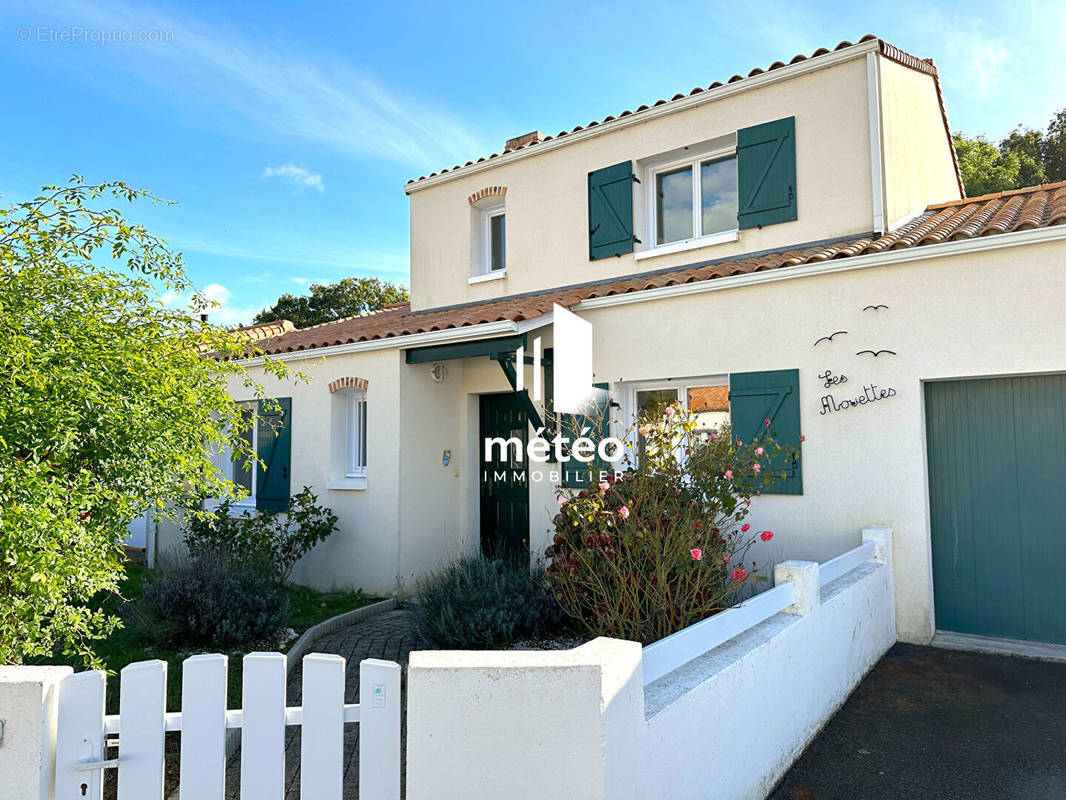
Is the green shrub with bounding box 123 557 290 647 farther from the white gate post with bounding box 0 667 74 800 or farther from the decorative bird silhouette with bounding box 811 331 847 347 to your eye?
the decorative bird silhouette with bounding box 811 331 847 347

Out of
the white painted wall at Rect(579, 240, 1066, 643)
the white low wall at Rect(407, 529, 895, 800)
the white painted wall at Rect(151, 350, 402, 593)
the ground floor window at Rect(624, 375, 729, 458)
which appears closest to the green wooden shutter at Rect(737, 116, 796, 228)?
the white painted wall at Rect(579, 240, 1066, 643)

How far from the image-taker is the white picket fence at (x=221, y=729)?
262 centimetres

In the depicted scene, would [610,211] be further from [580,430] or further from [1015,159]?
[1015,159]

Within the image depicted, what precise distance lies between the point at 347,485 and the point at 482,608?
4.57 metres

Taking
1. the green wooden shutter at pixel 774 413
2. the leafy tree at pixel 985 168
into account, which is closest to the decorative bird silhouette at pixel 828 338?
the green wooden shutter at pixel 774 413

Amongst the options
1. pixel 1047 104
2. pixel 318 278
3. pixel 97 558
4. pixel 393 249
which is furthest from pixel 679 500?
pixel 318 278

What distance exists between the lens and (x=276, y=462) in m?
10.5

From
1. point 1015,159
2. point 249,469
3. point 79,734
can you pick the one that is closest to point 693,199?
point 249,469

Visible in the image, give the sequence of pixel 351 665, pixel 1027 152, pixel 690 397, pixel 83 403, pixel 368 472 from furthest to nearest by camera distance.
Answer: pixel 1027 152 < pixel 368 472 < pixel 690 397 < pixel 351 665 < pixel 83 403

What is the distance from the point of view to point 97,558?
3.68 metres

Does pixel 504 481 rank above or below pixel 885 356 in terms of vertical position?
below

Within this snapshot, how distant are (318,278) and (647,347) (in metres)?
28.9

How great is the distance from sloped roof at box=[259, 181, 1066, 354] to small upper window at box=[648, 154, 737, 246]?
0.66 m

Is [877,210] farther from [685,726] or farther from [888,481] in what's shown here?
[685,726]
